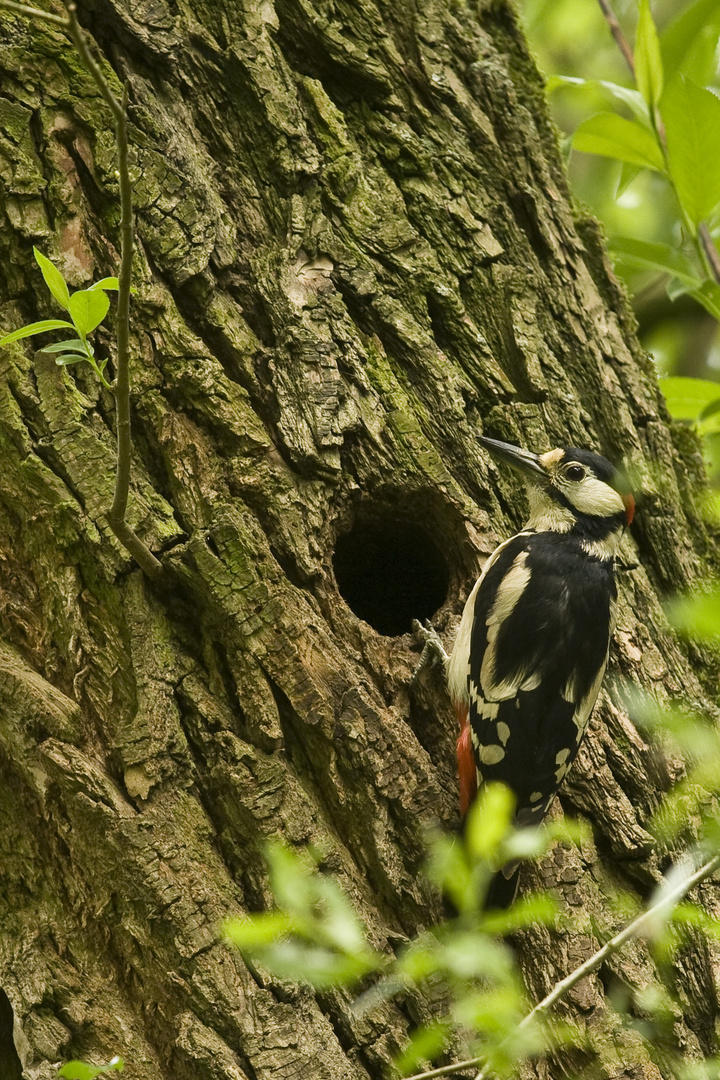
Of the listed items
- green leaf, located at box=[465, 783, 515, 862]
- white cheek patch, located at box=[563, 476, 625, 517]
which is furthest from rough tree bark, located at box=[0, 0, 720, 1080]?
green leaf, located at box=[465, 783, 515, 862]

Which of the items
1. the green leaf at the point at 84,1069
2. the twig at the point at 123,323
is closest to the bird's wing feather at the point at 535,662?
the twig at the point at 123,323

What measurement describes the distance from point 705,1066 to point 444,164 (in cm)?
230

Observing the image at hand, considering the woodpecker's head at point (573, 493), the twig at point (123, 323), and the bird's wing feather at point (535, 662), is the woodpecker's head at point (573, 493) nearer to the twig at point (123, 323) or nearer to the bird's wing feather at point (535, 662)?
the bird's wing feather at point (535, 662)

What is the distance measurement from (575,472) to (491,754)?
0.88 meters

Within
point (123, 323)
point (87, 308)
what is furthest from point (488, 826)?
point (87, 308)

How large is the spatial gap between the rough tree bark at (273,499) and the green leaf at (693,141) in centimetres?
57

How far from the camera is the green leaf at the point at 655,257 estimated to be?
283cm

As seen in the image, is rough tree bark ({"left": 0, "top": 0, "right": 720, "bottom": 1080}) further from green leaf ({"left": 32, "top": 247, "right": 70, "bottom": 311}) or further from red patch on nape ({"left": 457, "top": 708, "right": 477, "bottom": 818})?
green leaf ({"left": 32, "top": 247, "right": 70, "bottom": 311})

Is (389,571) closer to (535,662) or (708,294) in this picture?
(535,662)

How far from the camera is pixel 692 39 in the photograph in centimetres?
285

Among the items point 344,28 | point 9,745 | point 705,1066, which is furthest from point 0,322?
point 705,1066

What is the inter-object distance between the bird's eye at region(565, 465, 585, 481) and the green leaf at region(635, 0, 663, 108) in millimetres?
957

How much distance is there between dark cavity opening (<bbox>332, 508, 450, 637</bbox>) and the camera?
2945mm

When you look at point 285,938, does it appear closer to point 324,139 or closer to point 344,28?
point 324,139
